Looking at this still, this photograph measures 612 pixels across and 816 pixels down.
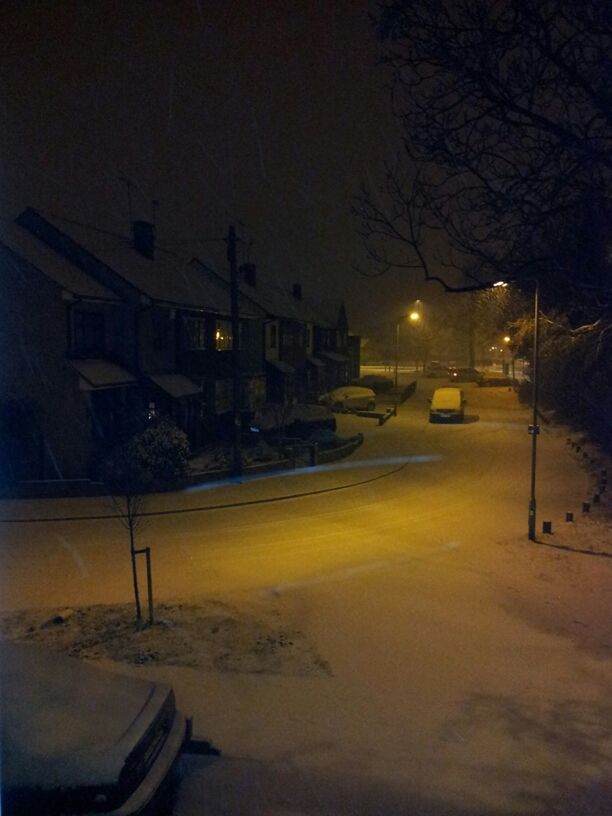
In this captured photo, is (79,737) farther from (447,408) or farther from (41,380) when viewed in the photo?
(447,408)

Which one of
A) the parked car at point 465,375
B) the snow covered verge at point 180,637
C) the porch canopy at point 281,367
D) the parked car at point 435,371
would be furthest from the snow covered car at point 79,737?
the parked car at point 435,371

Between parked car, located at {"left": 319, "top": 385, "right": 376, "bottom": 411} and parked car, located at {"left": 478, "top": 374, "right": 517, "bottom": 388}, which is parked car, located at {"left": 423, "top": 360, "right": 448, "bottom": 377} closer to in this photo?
parked car, located at {"left": 478, "top": 374, "right": 517, "bottom": 388}

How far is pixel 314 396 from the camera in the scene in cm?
4928

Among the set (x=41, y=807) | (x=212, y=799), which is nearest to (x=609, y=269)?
(x=212, y=799)

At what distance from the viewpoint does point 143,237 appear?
32.4 metres

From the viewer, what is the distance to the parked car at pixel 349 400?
45125mm

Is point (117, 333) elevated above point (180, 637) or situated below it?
above

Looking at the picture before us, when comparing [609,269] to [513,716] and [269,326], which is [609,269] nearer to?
[513,716]

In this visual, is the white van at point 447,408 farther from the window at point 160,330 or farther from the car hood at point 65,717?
the car hood at point 65,717

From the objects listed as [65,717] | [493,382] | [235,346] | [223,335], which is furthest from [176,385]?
[493,382]

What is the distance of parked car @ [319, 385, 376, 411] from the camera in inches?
1777

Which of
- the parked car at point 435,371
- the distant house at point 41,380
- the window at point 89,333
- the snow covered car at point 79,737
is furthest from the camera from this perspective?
the parked car at point 435,371

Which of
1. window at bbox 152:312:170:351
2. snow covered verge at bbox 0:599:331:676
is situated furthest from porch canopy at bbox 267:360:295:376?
snow covered verge at bbox 0:599:331:676

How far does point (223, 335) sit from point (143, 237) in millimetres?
5622
